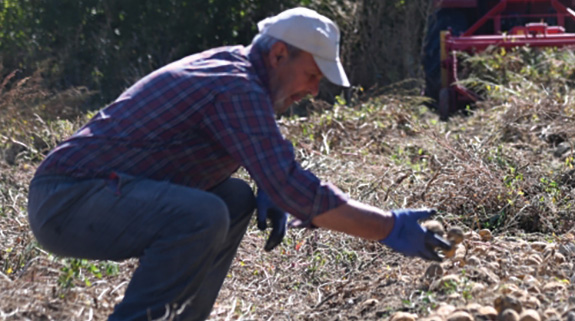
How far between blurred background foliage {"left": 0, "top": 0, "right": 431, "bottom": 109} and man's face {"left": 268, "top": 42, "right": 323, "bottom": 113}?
687cm

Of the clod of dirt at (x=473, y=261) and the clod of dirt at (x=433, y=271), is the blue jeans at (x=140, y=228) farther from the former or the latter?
the clod of dirt at (x=473, y=261)

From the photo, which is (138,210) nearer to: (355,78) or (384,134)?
(384,134)

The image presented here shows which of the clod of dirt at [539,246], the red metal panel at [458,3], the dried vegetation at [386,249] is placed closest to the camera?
the dried vegetation at [386,249]

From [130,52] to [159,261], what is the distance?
7683 mm

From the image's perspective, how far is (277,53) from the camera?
10.4 ft

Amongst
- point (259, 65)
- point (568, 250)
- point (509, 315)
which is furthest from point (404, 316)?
point (568, 250)

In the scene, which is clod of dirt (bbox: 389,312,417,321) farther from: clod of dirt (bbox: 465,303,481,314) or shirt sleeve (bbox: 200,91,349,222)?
shirt sleeve (bbox: 200,91,349,222)

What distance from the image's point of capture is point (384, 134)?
7145 millimetres

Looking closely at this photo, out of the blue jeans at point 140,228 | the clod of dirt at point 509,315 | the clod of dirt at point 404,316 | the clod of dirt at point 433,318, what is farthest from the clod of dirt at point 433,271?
the blue jeans at point 140,228

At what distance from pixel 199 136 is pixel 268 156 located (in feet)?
1.08

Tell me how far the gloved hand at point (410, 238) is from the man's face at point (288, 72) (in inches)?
21.1

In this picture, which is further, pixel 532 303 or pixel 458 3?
pixel 458 3

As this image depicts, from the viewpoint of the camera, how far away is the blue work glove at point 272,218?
3533mm

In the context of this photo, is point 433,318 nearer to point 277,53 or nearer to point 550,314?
point 550,314
